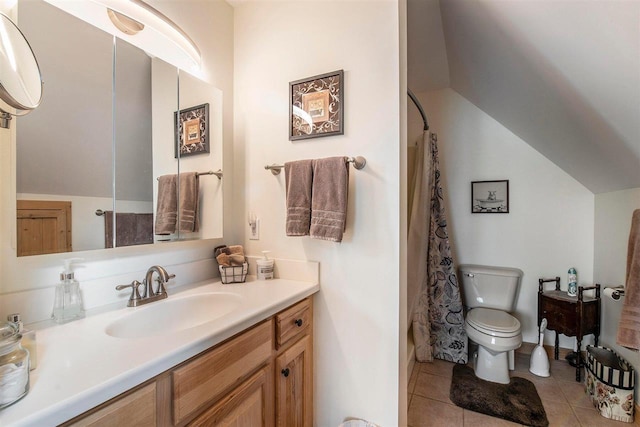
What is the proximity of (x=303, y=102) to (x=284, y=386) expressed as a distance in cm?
137

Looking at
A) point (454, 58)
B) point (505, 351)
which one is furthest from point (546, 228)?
point (454, 58)

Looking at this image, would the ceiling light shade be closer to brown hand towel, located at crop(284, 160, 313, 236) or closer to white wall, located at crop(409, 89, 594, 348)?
brown hand towel, located at crop(284, 160, 313, 236)

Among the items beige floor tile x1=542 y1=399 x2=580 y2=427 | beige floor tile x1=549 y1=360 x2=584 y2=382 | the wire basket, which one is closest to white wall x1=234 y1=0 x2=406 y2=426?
the wire basket

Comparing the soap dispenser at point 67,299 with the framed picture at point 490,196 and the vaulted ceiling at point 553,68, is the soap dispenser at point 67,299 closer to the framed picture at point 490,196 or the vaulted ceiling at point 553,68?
the vaulted ceiling at point 553,68

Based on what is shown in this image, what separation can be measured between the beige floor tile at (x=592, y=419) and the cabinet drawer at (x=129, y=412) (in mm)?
2292

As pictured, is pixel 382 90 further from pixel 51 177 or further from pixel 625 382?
pixel 625 382

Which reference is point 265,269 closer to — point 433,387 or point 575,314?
point 433,387

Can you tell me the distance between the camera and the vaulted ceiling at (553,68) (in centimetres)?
98

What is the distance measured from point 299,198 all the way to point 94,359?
0.91m

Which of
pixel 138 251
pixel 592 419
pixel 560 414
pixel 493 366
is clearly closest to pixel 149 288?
pixel 138 251

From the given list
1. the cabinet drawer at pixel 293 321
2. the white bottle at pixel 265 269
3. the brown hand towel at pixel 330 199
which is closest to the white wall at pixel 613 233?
the brown hand towel at pixel 330 199

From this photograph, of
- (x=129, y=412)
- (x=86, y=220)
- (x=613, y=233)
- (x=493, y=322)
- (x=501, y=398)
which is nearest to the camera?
(x=129, y=412)

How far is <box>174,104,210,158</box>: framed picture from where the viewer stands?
4.32 ft

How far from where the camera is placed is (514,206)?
7.95 feet
